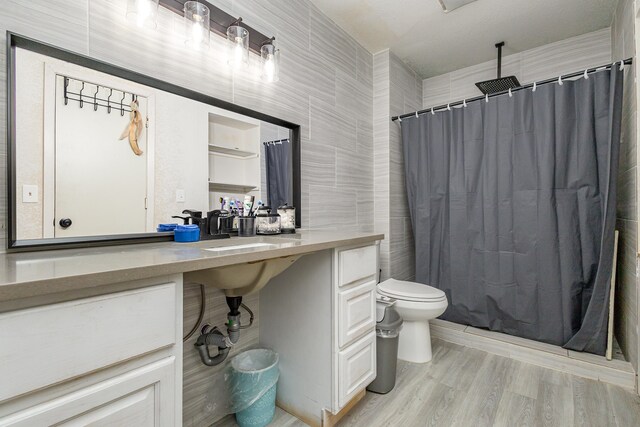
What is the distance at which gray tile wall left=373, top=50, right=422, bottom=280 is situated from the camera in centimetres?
249

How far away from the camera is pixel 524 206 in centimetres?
209

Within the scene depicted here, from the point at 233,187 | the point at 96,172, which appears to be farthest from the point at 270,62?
the point at 96,172

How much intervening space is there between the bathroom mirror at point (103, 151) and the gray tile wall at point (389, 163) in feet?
4.61

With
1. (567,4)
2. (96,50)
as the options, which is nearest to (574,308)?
(567,4)

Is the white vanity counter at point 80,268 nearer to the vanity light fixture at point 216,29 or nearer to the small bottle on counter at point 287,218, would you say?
the small bottle on counter at point 287,218

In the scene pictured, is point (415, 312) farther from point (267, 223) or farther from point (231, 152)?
point (231, 152)

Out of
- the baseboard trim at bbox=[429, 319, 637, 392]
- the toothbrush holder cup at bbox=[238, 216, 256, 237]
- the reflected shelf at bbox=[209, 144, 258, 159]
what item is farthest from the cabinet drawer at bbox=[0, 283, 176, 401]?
the baseboard trim at bbox=[429, 319, 637, 392]

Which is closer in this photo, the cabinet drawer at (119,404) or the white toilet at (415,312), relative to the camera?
the cabinet drawer at (119,404)

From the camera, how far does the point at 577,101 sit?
6.27 feet

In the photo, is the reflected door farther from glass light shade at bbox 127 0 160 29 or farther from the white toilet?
the white toilet

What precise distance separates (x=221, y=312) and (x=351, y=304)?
0.62 metres

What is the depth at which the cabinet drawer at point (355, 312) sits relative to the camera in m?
1.29

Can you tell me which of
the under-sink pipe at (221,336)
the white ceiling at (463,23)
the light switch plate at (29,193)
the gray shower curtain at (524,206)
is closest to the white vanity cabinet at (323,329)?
the under-sink pipe at (221,336)

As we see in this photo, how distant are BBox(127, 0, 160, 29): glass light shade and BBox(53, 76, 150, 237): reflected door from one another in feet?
0.96
